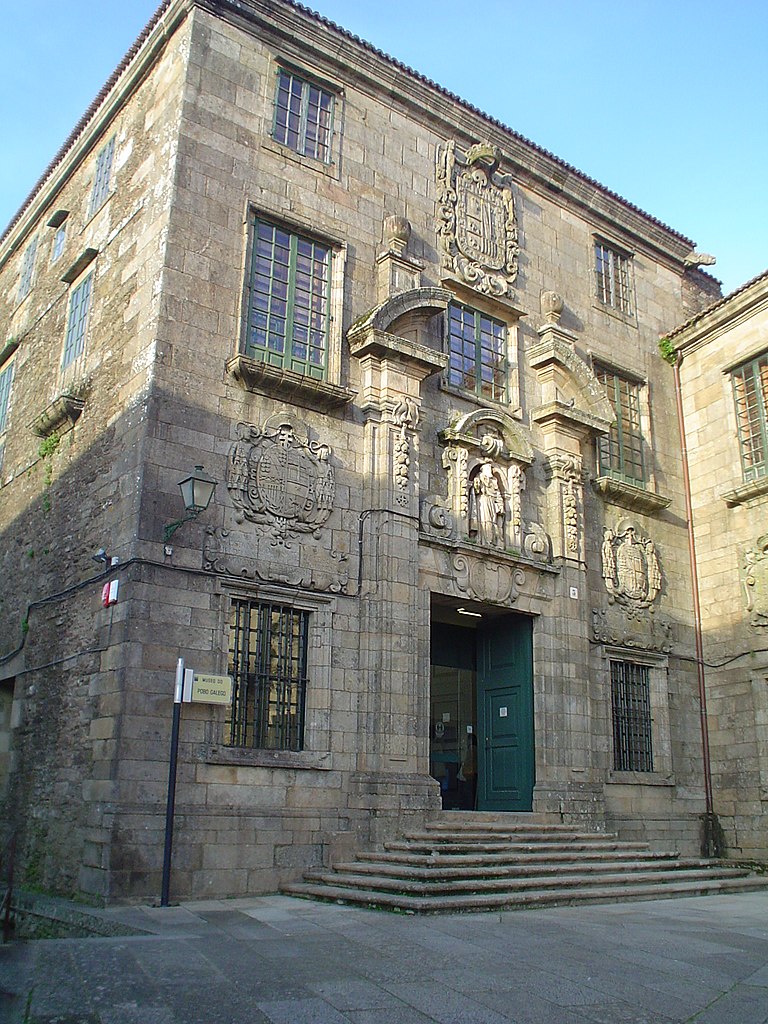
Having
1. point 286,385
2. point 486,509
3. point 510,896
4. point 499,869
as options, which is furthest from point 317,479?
point 510,896

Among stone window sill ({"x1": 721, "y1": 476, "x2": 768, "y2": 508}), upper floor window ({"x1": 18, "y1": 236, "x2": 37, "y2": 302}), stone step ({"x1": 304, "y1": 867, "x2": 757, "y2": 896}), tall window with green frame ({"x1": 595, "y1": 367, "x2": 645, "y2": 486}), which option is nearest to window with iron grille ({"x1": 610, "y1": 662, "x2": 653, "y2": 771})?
stone step ({"x1": 304, "y1": 867, "x2": 757, "y2": 896})

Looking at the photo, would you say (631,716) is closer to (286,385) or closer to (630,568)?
(630,568)

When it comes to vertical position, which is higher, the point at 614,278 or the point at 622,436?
the point at 614,278

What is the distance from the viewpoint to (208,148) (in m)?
13.2

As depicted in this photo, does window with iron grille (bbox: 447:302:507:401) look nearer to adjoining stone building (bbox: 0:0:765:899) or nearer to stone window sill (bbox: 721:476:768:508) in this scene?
adjoining stone building (bbox: 0:0:765:899)

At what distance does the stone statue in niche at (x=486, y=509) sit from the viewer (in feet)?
47.1

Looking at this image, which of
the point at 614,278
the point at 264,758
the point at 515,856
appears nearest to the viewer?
the point at 264,758

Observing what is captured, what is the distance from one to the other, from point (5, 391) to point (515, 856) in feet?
41.4

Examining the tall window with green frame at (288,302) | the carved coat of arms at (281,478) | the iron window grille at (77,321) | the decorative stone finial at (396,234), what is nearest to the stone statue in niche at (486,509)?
the carved coat of arms at (281,478)

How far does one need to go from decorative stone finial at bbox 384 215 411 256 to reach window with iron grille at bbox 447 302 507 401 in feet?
4.70

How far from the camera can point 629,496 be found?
16688 mm

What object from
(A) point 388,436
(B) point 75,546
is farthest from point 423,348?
(B) point 75,546

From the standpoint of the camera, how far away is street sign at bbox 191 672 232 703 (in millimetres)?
10945

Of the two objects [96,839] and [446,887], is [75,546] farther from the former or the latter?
[446,887]
